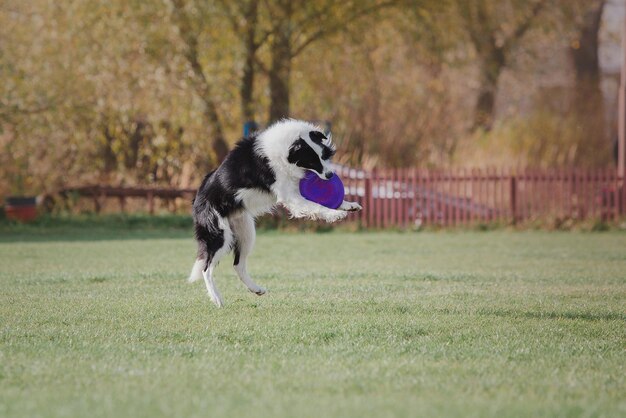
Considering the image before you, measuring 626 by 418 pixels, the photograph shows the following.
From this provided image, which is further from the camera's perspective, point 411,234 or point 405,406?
point 411,234

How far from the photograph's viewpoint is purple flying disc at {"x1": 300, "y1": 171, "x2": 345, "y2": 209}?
8.73 m

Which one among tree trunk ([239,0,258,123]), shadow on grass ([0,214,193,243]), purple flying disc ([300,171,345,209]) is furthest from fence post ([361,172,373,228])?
purple flying disc ([300,171,345,209])

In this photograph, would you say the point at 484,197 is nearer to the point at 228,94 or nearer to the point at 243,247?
the point at 228,94

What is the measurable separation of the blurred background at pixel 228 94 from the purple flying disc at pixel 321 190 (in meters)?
12.7

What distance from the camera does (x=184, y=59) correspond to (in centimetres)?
2317

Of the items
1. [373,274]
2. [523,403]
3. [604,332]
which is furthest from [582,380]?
[373,274]

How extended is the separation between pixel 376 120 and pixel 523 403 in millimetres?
23062

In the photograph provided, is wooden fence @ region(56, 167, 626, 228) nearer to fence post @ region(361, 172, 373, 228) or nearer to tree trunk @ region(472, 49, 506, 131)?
fence post @ region(361, 172, 373, 228)

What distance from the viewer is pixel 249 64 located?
77.6 ft

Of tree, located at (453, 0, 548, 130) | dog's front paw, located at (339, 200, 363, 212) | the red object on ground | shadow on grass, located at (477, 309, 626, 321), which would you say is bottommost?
shadow on grass, located at (477, 309, 626, 321)

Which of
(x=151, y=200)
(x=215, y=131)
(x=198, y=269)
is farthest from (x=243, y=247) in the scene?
(x=215, y=131)

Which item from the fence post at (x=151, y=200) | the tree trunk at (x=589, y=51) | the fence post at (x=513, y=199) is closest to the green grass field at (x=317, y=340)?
the fence post at (x=513, y=199)

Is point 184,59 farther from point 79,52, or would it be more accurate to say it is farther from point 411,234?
point 411,234

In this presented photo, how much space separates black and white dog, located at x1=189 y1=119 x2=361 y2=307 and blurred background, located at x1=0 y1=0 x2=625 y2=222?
12.9m
